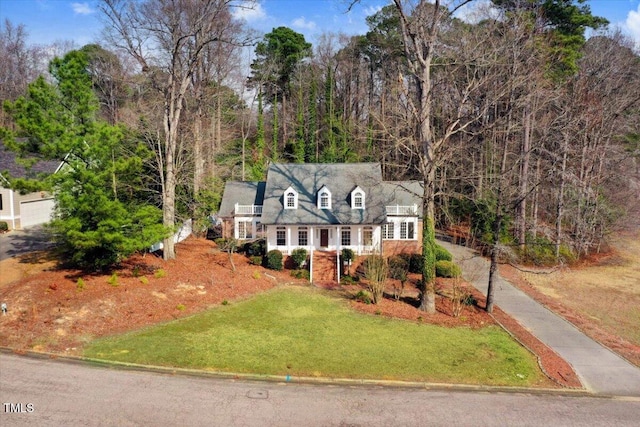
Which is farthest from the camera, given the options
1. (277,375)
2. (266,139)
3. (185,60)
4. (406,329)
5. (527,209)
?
(266,139)

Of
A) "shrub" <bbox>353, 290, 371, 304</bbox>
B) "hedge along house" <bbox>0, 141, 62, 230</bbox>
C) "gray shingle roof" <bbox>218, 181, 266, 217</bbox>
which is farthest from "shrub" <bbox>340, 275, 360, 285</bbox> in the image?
"hedge along house" <bbox>0, 141, 62, 230</bbox>

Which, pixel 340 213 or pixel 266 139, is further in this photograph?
pixel 266 139

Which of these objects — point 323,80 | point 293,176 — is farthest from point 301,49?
point 293,176

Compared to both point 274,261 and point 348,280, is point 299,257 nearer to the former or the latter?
point 274,261

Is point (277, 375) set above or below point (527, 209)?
below

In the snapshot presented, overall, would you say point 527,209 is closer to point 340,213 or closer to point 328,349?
point 340,213

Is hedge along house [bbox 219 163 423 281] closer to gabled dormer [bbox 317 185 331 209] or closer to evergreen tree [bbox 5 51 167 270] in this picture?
gabled dormer [bbox 317 185 331 209]
